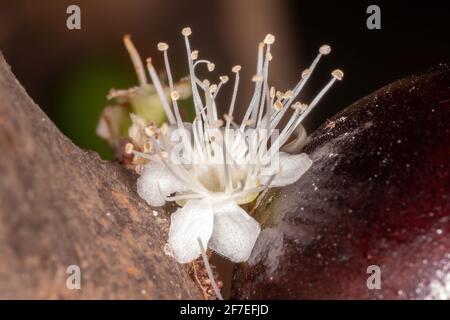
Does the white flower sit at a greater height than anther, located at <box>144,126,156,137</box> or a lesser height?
lesser

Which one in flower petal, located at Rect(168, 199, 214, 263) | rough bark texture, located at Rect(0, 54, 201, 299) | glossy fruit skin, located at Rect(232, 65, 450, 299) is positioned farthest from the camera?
flower petal, located at Rect(168, 199, 214, 263)

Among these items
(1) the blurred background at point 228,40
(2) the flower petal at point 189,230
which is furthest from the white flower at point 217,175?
(1) the blurred background at point 228,40

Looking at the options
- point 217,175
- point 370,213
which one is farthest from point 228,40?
point 370,213

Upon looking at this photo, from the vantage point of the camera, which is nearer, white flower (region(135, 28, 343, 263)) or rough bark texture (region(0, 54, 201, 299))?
rough bark texture (region(0, 54, 201, 299))

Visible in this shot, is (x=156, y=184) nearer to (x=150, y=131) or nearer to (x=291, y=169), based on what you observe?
(x=150, y=131)

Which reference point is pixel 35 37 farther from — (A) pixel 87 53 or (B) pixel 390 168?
(B) pixel 390 168

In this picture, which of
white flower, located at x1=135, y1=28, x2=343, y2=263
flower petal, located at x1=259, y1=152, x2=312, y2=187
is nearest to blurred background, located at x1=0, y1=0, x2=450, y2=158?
white flower, located at x1=135, y1=28, x2=343, y2=263

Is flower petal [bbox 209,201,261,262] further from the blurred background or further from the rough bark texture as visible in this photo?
the blurred background

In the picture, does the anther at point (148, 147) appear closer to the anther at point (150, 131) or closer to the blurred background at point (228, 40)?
the anther at point (150, 131)
